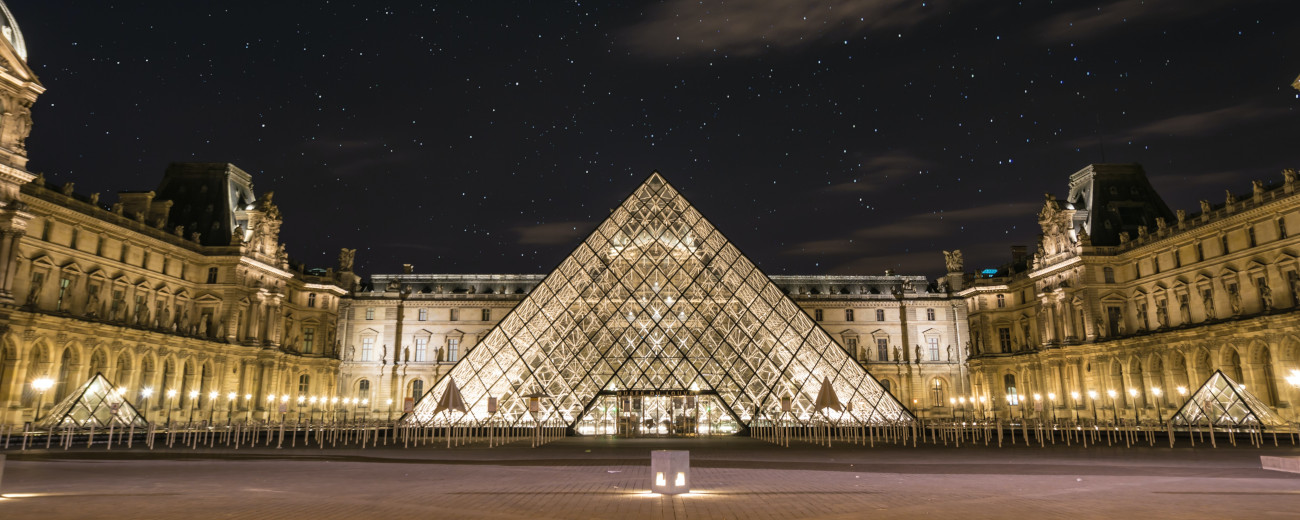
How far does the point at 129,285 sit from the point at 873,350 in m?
39.7

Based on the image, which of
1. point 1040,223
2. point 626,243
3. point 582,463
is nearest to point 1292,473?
point 582,463

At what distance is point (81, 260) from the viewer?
2827 cm

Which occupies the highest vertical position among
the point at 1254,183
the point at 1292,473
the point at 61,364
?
the point at 1254,183

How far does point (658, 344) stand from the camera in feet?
82.7

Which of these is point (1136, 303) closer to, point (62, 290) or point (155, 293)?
point (155, 293)

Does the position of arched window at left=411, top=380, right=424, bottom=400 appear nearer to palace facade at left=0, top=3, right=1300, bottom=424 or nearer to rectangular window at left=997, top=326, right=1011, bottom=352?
palace facade at left=0, top=3, right=1300, bottom=424

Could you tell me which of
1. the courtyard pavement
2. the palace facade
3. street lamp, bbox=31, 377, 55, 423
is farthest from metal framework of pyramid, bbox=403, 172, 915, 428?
street lamp, bbox=31, 377, 55, 423

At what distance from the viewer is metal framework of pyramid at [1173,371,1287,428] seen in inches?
908

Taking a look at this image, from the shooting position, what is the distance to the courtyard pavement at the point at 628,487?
690 cm

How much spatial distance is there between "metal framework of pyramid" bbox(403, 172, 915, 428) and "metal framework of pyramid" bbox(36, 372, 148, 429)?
9.06 m

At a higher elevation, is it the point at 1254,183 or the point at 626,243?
the point at 1254,183

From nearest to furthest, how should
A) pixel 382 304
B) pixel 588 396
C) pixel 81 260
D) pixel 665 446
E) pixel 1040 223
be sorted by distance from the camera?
pixel 665 446 < pixel 588 396 < pixel 81 260 < pixel 1040 223 < pixel 382 304

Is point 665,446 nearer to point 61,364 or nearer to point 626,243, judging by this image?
point 626,243

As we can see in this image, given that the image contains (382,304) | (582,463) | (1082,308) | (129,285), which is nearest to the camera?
(582,463)
